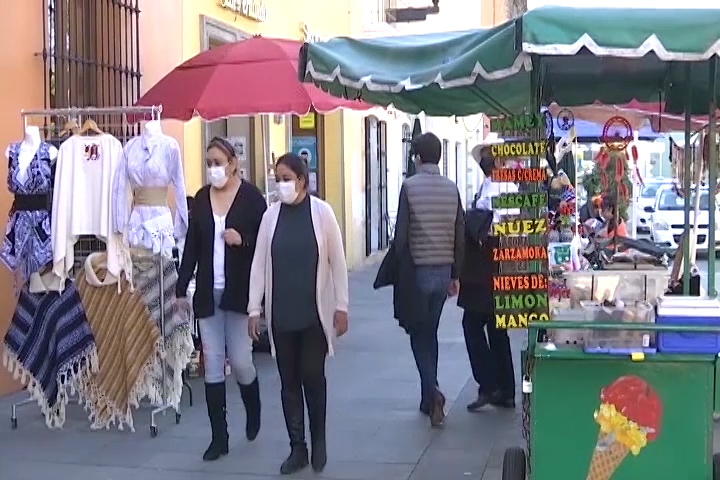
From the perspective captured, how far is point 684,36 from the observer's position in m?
4.11

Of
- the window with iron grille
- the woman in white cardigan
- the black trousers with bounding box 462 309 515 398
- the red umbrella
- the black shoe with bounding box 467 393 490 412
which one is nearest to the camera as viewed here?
the woman in white cardigan

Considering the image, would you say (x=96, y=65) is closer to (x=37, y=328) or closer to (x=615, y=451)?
(x=37, y=328)

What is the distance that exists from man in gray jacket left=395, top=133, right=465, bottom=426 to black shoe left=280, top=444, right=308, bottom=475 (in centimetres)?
133

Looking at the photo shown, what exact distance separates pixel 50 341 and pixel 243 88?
2484mm

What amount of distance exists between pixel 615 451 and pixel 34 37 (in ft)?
19.3

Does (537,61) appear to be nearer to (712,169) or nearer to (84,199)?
(712,169)

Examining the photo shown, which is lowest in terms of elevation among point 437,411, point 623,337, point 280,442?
point 280,442

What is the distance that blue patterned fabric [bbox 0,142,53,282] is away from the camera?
266 inches

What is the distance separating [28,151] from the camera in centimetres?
680

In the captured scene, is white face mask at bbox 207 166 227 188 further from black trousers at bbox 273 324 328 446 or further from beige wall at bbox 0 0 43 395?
beige wall at bbox 0 0 43 395

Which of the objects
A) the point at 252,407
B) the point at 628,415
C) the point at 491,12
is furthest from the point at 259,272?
the point at 491,12

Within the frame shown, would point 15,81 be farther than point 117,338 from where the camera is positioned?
Yes

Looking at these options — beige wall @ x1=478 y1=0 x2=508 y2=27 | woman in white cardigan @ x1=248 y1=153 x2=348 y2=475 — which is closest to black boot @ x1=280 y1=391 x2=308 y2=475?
woman in white cardigan @ x1=248 y1=153 x2=348 y2=475

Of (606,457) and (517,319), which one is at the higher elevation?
(517,319)
